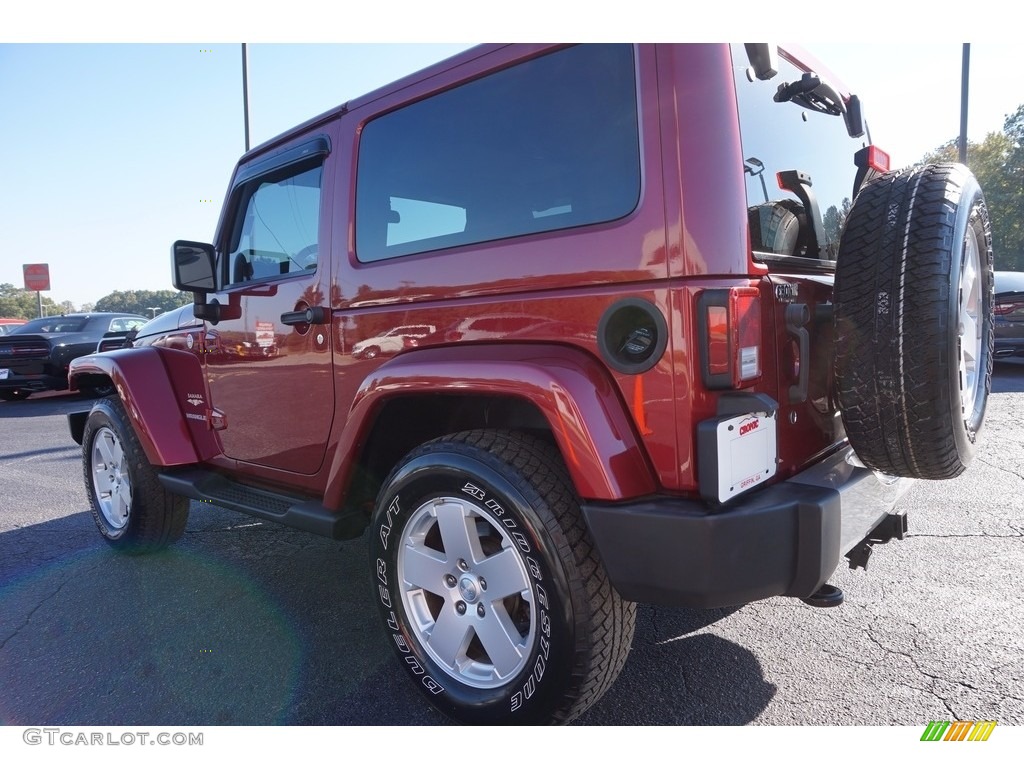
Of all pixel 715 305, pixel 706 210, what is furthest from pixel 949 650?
pixel 706 210

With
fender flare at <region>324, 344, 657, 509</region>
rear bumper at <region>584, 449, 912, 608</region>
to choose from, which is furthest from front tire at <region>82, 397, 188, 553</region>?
rear bumper at <region>584, 449, 912, 608</region>

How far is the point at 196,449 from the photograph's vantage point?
3.32 m

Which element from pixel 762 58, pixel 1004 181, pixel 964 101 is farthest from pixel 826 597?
pixel 1004 181

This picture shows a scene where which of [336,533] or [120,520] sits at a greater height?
[336,533]

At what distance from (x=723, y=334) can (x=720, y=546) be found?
52 centimetres

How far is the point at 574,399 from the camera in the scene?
5.51 ft

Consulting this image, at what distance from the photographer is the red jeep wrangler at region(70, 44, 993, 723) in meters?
1.63

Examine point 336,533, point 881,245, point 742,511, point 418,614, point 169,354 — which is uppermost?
point 881,245

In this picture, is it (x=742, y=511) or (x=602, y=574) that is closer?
(x=742, y=511)

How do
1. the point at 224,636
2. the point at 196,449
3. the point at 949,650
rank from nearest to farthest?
the point at 949,650
the point at 224,636
the point at 196,449

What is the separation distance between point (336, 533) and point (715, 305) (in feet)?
5.23

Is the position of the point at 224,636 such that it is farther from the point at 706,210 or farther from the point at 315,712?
the point at 706,210

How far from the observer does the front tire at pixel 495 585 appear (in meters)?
1.75
